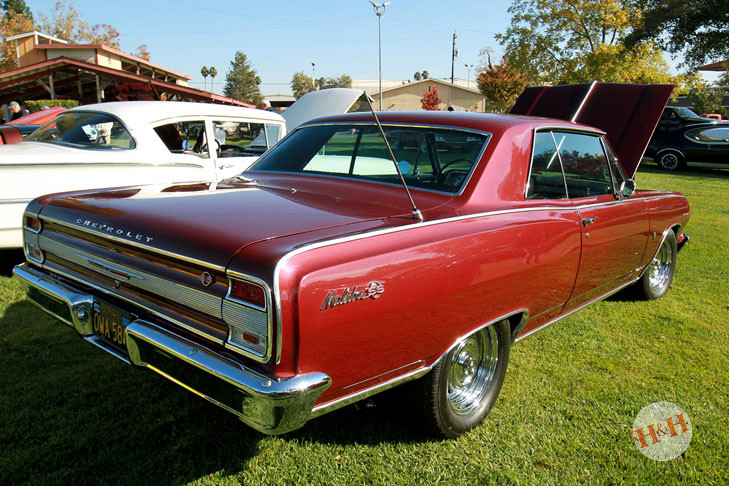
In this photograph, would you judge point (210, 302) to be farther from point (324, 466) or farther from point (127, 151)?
point (127, 151)

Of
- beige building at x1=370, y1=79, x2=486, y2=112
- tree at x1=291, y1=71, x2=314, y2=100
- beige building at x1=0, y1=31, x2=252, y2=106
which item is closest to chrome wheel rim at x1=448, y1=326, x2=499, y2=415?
beige building at x1=0, y1=31, x2=252, y2=106

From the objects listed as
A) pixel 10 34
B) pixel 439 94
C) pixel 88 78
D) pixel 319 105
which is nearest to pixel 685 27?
pixel 319 105

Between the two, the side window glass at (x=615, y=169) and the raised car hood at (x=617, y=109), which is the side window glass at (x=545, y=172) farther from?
the raised car hood at (x=617, y=109)

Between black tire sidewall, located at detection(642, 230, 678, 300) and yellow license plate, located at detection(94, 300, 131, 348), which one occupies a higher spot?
yellow license plate, located at detection(94, 300, 131, 348)

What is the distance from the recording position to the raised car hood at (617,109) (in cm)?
529

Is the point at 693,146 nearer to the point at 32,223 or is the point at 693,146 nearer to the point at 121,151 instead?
the point at 121,151

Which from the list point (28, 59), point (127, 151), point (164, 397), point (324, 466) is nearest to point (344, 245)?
point (324, 466)

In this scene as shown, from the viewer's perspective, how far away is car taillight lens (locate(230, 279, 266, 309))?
1689mm

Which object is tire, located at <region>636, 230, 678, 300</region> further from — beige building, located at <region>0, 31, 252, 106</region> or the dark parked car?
beige building, located at <region>0, 31, 252, 106</region>

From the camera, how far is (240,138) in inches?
281

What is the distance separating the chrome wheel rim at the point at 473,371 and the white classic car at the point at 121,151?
8.29 ft

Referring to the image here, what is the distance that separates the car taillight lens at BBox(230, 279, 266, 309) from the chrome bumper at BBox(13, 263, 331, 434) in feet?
0.76

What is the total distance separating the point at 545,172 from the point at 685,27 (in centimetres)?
2680

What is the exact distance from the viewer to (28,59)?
29484 mm
